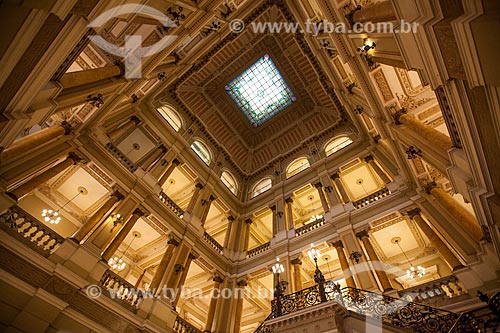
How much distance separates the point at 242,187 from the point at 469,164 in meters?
14.1

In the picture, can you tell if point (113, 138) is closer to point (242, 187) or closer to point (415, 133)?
point (242, 187)

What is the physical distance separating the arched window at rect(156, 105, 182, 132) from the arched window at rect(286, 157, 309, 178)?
23.4 feet

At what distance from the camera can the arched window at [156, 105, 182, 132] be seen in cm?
1586

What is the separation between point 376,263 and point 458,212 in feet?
9.85

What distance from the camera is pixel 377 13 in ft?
21.4

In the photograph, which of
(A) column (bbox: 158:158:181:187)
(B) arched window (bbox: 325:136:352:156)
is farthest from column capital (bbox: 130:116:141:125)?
(B) arched window (bbox: 325:136:352:156)

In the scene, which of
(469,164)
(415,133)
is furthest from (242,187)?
(469,164)

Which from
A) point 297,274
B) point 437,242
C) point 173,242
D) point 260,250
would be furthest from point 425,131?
point 173,242

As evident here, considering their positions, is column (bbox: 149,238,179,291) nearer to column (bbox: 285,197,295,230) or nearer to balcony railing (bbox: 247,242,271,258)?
balcony railing (bbox: 247,242,271,258)

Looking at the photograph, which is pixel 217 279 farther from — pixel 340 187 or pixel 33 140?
pixel 33 140

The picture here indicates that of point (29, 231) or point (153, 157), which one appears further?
point (153, 157)

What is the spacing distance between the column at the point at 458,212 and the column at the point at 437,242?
872 mm

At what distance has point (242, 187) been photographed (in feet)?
60.5

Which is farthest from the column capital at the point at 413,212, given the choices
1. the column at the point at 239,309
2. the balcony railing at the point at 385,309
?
the column at the point at 239,309
